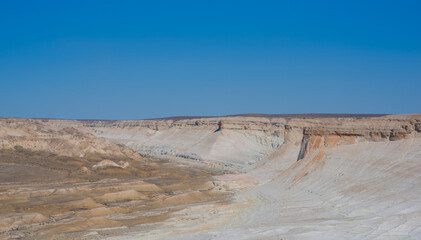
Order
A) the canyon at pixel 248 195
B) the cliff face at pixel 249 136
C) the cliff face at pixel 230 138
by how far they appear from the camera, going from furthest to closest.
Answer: the cliff face at pixel 230 138, the cliff face at pixel 249 136, the canyon at pixel 248 195

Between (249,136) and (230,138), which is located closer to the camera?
(230,138)

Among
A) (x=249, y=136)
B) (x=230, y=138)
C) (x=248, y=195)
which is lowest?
(x=248, y=195)

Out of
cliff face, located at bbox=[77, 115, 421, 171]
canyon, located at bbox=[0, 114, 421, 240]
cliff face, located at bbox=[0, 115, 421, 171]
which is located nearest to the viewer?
canyon, located at bbox=[0, 114, 421, 240]

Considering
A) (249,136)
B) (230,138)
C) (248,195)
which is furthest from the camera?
(249,136)

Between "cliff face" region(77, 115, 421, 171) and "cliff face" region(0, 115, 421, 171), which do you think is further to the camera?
"cliff face" region(0, 115, 421, 171)

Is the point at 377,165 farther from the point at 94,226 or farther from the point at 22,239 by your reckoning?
the point at 22,239

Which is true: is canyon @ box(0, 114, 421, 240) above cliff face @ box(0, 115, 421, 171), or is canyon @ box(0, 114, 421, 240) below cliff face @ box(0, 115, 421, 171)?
below

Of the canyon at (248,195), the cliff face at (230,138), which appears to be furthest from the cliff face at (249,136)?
the canyon at (248,195)

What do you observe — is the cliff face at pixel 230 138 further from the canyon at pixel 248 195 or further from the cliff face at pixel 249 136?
the canyon at pixel 248 195

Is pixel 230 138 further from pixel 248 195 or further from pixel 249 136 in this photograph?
pixel 248 195

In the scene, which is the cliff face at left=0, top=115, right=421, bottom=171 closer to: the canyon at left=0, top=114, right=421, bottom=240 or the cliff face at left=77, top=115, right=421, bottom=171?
the cliff face at left=77, top=115, right=421, bottom=171

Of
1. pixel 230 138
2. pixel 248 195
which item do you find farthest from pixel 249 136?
pixel 248 195

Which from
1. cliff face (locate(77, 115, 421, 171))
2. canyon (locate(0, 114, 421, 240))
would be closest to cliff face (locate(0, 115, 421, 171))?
cliff face (locate(77, 115, 421, 171))

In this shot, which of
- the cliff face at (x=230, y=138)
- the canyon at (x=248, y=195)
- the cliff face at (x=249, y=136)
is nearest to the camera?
the canyon at (x=248, y=195)
